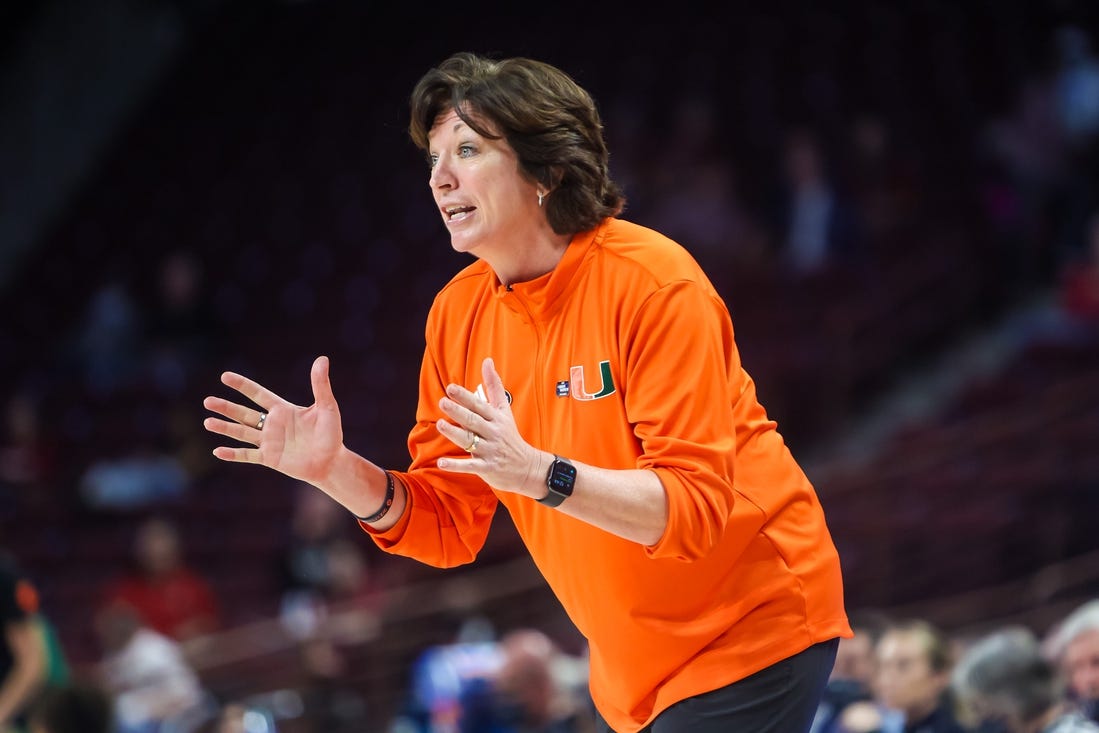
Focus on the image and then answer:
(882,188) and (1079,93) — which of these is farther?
(882,188)

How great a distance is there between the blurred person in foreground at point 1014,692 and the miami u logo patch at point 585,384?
1966 millimetres

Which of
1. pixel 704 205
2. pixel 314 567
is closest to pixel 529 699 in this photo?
pixel 314 567

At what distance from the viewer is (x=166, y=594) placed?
8.76 m

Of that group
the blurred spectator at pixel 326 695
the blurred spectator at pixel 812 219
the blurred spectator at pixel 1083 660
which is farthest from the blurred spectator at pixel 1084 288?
the blurred spectator at pixel 326 695

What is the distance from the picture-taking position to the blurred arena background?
25.3ft

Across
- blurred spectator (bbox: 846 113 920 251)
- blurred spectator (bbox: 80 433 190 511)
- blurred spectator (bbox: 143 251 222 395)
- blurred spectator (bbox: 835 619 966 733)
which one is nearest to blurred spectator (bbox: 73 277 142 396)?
Answer: blurred spectator (bbox: 143 251 222 395)

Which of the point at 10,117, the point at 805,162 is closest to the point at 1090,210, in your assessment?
the point at 805,162

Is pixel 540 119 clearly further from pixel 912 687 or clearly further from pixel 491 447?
pixel 912 687

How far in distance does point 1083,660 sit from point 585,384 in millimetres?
2295

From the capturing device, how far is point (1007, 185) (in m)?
9.24

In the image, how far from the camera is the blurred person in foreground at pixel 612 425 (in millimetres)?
2502

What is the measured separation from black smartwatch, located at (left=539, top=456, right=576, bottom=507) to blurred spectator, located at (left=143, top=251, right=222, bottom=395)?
9064mm

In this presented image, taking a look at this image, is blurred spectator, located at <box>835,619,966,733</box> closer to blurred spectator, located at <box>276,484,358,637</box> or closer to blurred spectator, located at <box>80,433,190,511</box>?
blurred spectator, located at <box>276,484,358,637</box>

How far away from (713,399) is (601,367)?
0.68ft
